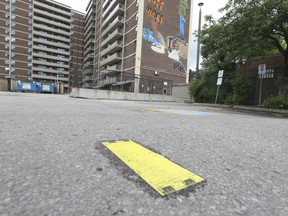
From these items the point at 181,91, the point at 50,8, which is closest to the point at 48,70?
the point at 50,8

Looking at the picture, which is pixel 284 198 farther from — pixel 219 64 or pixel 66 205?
pixel 219 64

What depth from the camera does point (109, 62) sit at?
126 ft

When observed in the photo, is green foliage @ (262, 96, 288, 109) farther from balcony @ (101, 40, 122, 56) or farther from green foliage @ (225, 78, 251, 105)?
balcony @ (101, 40, 122, 56)

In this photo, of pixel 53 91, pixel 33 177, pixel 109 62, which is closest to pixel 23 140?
pixel 33 177

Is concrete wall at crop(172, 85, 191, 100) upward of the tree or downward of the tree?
downward

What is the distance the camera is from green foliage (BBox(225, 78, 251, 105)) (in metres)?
10.6

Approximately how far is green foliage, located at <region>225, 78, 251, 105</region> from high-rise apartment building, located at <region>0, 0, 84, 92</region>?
6173cm

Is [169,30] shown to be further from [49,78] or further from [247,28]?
[49,78]

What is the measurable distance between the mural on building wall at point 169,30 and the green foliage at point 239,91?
828 inches

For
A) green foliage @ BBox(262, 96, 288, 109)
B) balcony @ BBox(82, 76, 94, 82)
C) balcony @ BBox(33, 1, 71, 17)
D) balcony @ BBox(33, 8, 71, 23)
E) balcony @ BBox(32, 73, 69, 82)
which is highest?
balcony @ BBox(33, 1, 71, 17)

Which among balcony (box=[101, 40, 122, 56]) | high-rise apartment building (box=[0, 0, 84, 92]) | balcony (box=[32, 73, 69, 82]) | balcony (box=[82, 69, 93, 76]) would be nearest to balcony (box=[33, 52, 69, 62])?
high-rise apartment building (box=[0, 0, 84, 92])

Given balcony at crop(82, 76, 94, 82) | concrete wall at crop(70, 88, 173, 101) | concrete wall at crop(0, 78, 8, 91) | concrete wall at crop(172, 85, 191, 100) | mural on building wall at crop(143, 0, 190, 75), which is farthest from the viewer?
concrete wall at crop(0, 78, 8, 91)

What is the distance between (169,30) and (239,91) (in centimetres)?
2544

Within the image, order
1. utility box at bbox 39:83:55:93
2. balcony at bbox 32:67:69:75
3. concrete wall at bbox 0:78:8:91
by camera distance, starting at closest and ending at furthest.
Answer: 1. concrete wall at bbox 0:78:8:91
2. utility box at bbox 39:83:55:93
3. balcony at bbox 32:67:69:75
